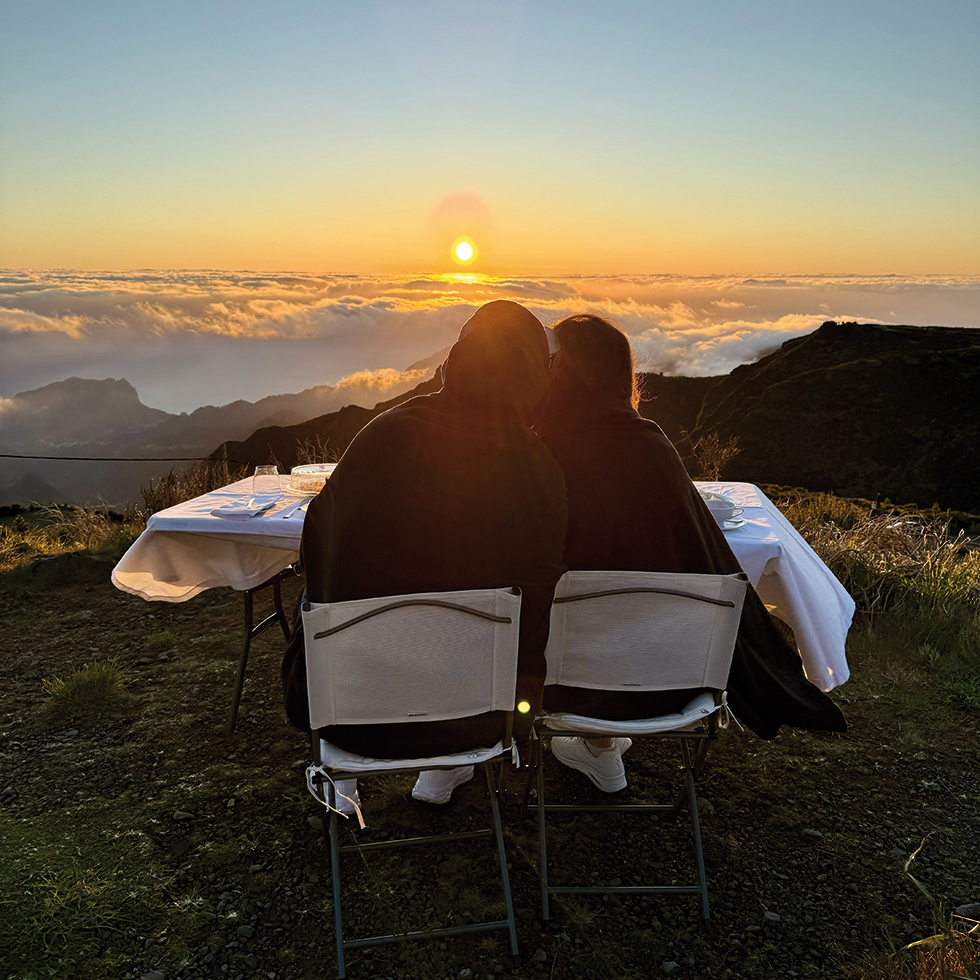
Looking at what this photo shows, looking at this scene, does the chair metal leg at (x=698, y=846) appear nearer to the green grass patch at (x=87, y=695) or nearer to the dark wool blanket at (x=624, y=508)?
the dark wool blanket at (x=624, y=508)

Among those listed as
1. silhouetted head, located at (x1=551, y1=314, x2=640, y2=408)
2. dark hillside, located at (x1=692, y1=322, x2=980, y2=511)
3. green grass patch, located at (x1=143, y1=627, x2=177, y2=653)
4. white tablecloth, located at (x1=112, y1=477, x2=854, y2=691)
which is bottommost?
dark hillside, located at (x1=692, y1=322, x2=980, y2=511)

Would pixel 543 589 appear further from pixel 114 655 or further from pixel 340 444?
pixel 340 444

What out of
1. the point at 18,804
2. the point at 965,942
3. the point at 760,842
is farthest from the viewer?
the point at 18,804

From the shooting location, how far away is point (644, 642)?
70.7 inches

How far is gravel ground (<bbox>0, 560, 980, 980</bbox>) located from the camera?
182cm

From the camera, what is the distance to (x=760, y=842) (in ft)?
7.47

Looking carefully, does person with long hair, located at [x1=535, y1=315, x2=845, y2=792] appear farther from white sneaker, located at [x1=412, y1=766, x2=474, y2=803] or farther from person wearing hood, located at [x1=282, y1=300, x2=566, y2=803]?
white sneaker, located at [x1=412, y1=766, x2=474, y2=803]

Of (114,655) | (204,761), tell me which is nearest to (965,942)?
(204,761)

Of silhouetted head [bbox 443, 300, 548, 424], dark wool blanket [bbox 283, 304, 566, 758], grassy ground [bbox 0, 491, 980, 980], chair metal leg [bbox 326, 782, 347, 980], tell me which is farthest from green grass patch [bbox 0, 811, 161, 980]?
silhouetted head [bbox 443, 300, 548, 424]

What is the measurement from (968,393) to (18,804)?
38.0m

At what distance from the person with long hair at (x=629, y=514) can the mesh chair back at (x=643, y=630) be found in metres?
0.11

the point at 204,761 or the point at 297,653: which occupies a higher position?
the point at 297,653

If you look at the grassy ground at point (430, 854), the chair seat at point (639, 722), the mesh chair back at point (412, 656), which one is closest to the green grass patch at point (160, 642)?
the grassy ground at point (430, 854)

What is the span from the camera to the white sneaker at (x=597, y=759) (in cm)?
251
